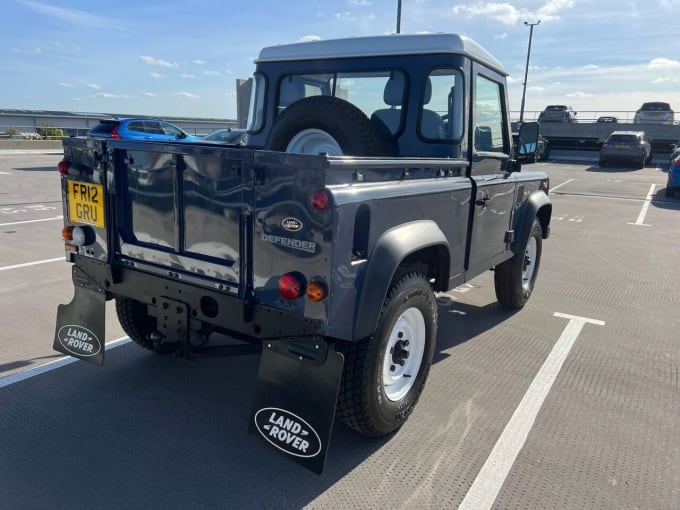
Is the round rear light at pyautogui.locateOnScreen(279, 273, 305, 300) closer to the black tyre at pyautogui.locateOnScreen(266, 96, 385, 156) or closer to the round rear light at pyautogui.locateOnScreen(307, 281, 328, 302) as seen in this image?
the round rear light at pyautogui.locateOnScreen(307, 281, 328, 302)

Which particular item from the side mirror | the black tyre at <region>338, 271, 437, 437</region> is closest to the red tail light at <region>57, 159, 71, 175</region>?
the black tyre at <region>338, 271, 437, 437</region>

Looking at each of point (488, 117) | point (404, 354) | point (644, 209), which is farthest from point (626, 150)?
point (404, 354)

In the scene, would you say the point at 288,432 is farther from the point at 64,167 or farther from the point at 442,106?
the point at 442,106

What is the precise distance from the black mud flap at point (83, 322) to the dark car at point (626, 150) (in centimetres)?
2604

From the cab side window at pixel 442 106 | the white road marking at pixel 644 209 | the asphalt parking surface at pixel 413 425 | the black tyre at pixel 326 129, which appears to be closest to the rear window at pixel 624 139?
the white road marking at pixel 644 209

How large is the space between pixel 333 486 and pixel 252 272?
1.12 metres

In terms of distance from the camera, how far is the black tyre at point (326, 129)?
10.3 feet

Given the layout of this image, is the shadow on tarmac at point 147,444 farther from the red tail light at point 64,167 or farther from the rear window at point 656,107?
the rear window at point 656,107

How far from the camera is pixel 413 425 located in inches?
123

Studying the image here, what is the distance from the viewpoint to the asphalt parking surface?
2.51 m

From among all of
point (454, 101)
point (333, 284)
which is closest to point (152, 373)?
point (333, 284)

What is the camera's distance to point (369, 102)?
3832mm

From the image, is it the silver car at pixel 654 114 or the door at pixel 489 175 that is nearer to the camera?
the door at pixel 489 175

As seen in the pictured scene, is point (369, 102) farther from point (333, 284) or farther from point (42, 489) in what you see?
point (42, 489)
